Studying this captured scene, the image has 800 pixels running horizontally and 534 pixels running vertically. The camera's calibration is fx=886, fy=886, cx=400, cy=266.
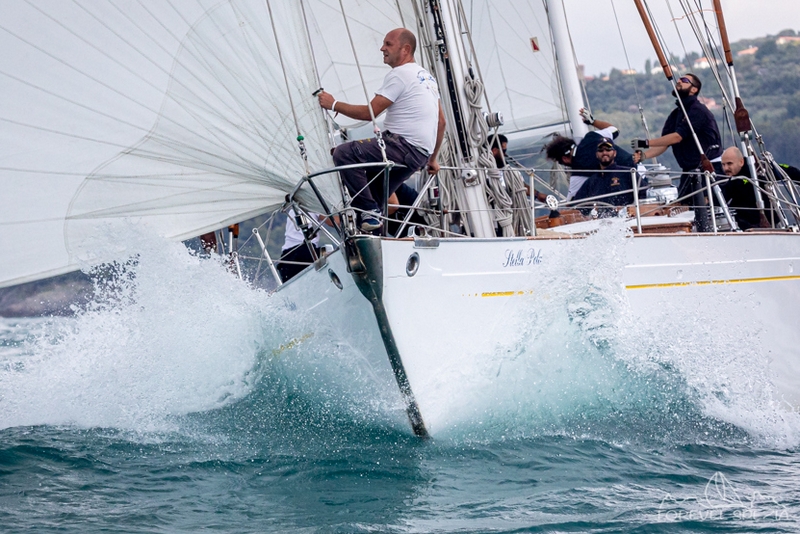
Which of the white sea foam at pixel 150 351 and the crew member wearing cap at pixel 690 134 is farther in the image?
the crew member wearing cap at pixel 690 134

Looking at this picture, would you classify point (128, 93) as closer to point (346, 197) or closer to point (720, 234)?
point (346, 197)

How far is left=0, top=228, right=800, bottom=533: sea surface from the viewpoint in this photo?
306 centimetres

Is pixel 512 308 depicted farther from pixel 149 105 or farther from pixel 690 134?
pixel 690 134

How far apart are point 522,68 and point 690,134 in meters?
3.57

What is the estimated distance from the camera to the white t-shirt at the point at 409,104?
434cm

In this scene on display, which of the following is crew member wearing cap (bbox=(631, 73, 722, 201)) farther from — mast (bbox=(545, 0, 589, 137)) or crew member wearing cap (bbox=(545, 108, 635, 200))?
mast (bbox=(545, 0, 589, 137))

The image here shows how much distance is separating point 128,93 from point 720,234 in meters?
3.49

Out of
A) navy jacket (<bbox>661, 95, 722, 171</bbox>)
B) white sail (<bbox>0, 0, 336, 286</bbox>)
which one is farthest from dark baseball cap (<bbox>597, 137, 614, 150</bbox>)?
white sail (<bbox>0, 0, 336, 286</bbox>)

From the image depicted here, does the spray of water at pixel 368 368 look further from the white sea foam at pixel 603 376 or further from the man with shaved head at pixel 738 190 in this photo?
the man with shaved head at pixel 738 190

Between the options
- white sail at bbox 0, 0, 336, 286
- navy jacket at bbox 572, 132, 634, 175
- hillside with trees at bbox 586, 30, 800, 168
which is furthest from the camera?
hillside with trees at bbox 586, 30, 800, 168

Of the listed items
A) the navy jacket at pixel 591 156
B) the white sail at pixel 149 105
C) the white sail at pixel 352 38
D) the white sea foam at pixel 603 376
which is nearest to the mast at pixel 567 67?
the navy jacket at pixel 591 156

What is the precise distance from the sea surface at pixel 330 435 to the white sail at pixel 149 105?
52 centimetres

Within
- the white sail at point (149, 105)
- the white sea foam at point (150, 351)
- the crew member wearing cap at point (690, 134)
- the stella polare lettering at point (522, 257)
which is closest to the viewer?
the white sail at point (149, 105)

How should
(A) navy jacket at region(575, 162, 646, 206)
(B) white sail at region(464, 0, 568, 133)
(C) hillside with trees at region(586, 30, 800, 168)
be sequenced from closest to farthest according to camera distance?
1. (A) navy jacket at region(575, 162, 646, 206)
2. (B) white sail at region(464, 0, 568, 133)
3. (C) hillside with trees at region(586, 30, 800, 168)
